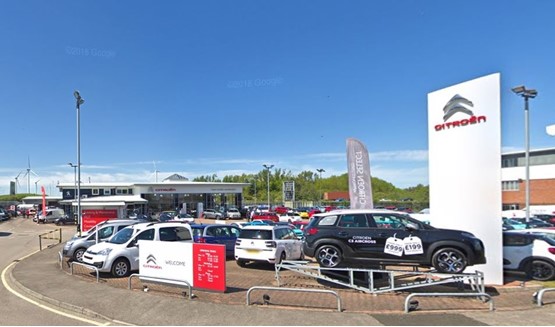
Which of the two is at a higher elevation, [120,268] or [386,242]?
[386,242]

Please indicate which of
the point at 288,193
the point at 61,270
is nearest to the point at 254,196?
the point at 288,193

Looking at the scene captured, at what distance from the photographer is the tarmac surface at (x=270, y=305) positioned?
7.46m

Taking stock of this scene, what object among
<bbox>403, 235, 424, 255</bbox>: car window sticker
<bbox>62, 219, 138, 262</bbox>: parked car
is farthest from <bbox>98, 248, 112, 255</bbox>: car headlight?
<bbox>403, 235, 424, 255</bbox>: car window sticker

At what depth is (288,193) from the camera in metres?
62.4

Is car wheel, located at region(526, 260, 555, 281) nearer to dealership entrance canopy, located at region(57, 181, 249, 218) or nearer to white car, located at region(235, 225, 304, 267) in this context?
white car, located at region(235, 225, 304, 267)

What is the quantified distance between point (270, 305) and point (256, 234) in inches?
208

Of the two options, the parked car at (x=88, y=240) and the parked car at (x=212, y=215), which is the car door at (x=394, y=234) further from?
the parked car at (x=212, y=215)

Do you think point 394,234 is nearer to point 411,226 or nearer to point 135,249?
point 411,226

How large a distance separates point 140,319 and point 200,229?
8.83 m

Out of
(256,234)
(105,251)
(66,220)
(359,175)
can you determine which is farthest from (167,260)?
(66,220)

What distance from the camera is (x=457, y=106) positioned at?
1161cm

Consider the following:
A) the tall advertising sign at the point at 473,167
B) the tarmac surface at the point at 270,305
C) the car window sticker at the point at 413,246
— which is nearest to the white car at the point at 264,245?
the tarmac surface at the point at 270,305

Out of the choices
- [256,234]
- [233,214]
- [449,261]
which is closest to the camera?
[449,261]

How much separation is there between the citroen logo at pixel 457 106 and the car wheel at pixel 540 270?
4.84 m
